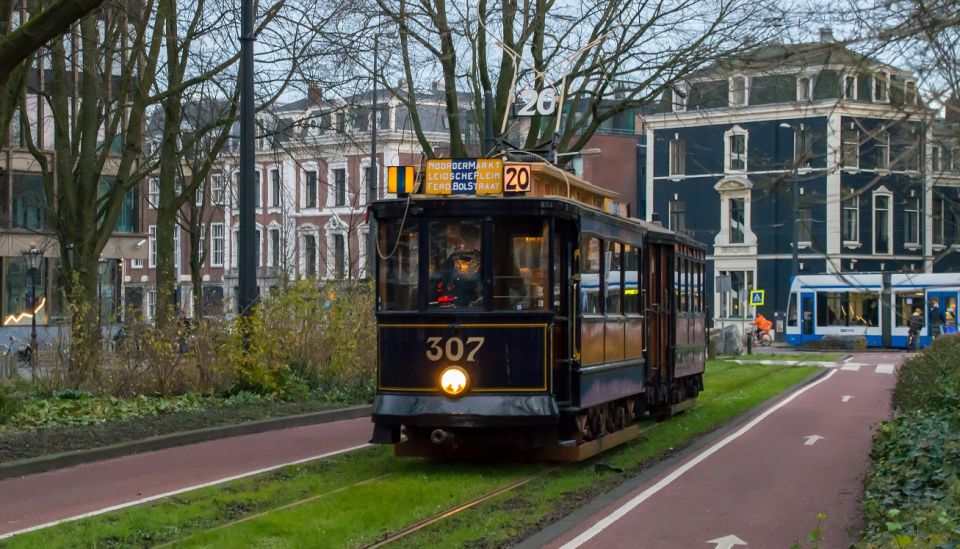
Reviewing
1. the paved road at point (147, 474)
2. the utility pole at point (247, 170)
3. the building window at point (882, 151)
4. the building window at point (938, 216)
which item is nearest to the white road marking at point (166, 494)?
the paved road at point (147, 474)

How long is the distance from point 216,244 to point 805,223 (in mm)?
63860

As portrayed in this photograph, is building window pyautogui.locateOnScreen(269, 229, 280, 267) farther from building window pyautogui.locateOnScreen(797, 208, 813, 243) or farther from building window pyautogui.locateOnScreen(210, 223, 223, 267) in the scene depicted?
building window pyautogui.locateOnScreen(797, 208, 813, 243)

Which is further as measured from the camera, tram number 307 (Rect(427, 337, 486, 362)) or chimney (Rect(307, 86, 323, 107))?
chimney (Rect(307, 86, 323, 107))

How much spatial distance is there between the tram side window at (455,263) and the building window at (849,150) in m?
6.19

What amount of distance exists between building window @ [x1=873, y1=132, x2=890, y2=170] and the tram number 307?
5879 millimetres

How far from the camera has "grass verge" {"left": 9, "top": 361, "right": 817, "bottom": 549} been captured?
998 cm

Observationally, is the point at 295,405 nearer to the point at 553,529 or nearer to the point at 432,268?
the point at 432,268

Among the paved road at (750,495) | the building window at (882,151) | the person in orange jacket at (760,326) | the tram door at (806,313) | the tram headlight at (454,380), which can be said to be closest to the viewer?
the building window at (882,151)

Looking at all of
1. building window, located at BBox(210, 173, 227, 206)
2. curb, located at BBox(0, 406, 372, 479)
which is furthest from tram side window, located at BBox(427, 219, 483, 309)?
building window, located at BBox(210, 173, 227, 206)

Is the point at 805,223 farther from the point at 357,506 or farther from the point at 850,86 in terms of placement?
the point at 357,506

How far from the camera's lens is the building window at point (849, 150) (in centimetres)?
772

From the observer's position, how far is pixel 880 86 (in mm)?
7539

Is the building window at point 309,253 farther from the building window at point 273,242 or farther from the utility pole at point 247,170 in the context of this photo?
the utility pole at point 247,170

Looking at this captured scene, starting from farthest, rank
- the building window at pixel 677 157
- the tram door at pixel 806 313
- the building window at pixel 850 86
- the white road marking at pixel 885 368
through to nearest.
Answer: the building window at pixel 677 157 → the tram door at pixel 806 313 → the white road marking at pixel 885 368 → the building window at pixel 850 86
